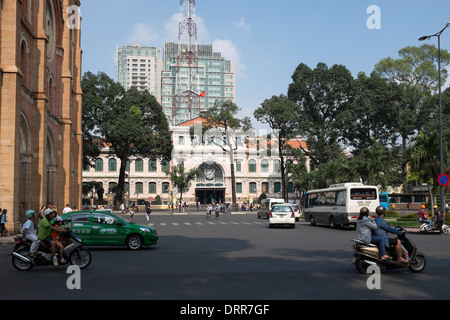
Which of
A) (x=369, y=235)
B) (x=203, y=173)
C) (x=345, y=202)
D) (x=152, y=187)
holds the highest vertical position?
(x=203, y=173)

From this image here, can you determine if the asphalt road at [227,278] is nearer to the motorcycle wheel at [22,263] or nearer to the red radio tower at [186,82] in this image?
the motorcycle wheel at [22,263]

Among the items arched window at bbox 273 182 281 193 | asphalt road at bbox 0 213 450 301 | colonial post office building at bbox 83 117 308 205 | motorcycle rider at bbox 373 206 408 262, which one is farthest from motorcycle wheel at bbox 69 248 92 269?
arched window at bbox 273 182 281 193

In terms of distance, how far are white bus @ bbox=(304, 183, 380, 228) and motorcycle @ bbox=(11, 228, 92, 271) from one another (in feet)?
63.2

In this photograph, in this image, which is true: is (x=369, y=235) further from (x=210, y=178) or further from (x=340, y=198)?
(x=210, y=178)

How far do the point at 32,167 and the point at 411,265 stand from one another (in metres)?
22.5

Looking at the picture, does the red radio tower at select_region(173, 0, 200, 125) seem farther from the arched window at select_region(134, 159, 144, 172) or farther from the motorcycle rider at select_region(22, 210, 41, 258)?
the motorcycle rider at select_region(22, 210, 41, 258)

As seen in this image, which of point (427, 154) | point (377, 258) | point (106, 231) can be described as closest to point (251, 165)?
point (427, 154)

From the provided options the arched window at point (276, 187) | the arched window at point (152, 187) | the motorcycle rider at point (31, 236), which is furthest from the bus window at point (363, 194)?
the arched window at point (152, 187)

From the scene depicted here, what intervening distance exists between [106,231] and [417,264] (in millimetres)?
10563

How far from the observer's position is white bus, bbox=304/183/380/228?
1112 inches

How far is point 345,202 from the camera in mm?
28500

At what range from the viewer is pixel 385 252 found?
10695 millimetres

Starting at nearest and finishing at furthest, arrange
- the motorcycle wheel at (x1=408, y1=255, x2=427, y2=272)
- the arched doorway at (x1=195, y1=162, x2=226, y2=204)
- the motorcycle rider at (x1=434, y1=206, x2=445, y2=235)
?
the motorcycle wheel at (x1=408, y1=255, x2=427, y2=272), the motorcycle rider at (x1=434, y1=206, x2=445, y2=235), the arched doorway at (x1=195, y1=162, x2=226, y2=204)

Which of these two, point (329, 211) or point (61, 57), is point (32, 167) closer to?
point (61, 57)
